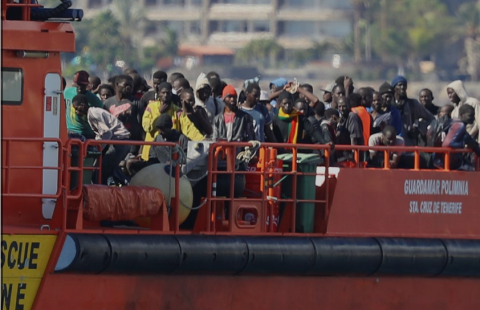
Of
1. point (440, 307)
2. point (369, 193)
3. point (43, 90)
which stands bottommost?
point (440, 307)

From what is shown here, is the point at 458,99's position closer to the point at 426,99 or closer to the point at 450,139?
the point at 426,99

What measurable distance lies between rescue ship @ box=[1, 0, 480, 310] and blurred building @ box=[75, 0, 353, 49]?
9519 centimetres

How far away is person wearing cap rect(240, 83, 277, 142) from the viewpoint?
1305cm

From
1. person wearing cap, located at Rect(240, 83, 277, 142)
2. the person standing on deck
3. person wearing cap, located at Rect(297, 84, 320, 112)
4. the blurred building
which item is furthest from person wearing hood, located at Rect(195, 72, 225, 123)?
the blurred building

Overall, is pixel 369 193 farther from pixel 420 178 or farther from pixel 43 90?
pixel 43 90

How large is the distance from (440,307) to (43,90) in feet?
15.2

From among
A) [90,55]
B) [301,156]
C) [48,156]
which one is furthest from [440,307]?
[90,55]

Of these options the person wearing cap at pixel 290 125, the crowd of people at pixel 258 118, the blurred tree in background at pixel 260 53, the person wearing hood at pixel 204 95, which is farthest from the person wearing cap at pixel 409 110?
the blurred tree in background at pixel 260 53

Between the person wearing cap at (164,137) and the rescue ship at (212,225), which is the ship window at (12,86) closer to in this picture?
the rescue ship at (212,225)

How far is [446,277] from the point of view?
13.2m

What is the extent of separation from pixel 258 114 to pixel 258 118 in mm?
111

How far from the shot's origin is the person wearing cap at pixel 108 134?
1240cm

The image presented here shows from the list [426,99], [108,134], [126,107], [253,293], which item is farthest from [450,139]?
[108,134]

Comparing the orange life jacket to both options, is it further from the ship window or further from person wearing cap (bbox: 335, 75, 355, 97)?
the ship window
